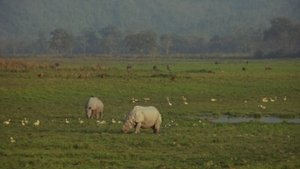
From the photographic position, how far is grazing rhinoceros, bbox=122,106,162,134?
26.0 metres

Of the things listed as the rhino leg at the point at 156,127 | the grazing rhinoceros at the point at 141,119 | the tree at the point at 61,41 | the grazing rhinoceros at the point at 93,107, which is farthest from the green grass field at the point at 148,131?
the tree at the point at 61,41

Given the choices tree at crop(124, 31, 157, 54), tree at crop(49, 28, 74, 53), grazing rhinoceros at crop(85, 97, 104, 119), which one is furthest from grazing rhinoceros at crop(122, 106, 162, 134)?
tree at crop(49, 28, 74, 53)

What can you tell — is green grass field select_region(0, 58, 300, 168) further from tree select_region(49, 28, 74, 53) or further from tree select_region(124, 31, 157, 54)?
tree select_region(49, 28, 74, 53)

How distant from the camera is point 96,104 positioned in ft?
104

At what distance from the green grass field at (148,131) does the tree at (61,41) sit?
123667 millimetres

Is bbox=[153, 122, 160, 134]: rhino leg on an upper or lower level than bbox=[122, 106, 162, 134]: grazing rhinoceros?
lower

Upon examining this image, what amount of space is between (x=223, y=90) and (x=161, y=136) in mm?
23971

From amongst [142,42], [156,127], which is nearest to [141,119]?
[156,127]

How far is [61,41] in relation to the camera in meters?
184

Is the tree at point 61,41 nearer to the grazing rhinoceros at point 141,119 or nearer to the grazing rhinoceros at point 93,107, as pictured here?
the grazing rhinoceros at point 93,107

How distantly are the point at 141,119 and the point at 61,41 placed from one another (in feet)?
525

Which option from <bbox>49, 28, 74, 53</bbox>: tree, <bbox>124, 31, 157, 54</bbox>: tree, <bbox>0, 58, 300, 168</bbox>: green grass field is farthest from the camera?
<bbox>49, 28, 74, 53</bbox>: tree

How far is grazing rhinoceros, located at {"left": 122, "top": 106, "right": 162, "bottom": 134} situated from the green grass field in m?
0.50

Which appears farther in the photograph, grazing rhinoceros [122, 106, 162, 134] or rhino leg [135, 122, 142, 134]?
rhino leg [135, 122, 142, 134]
